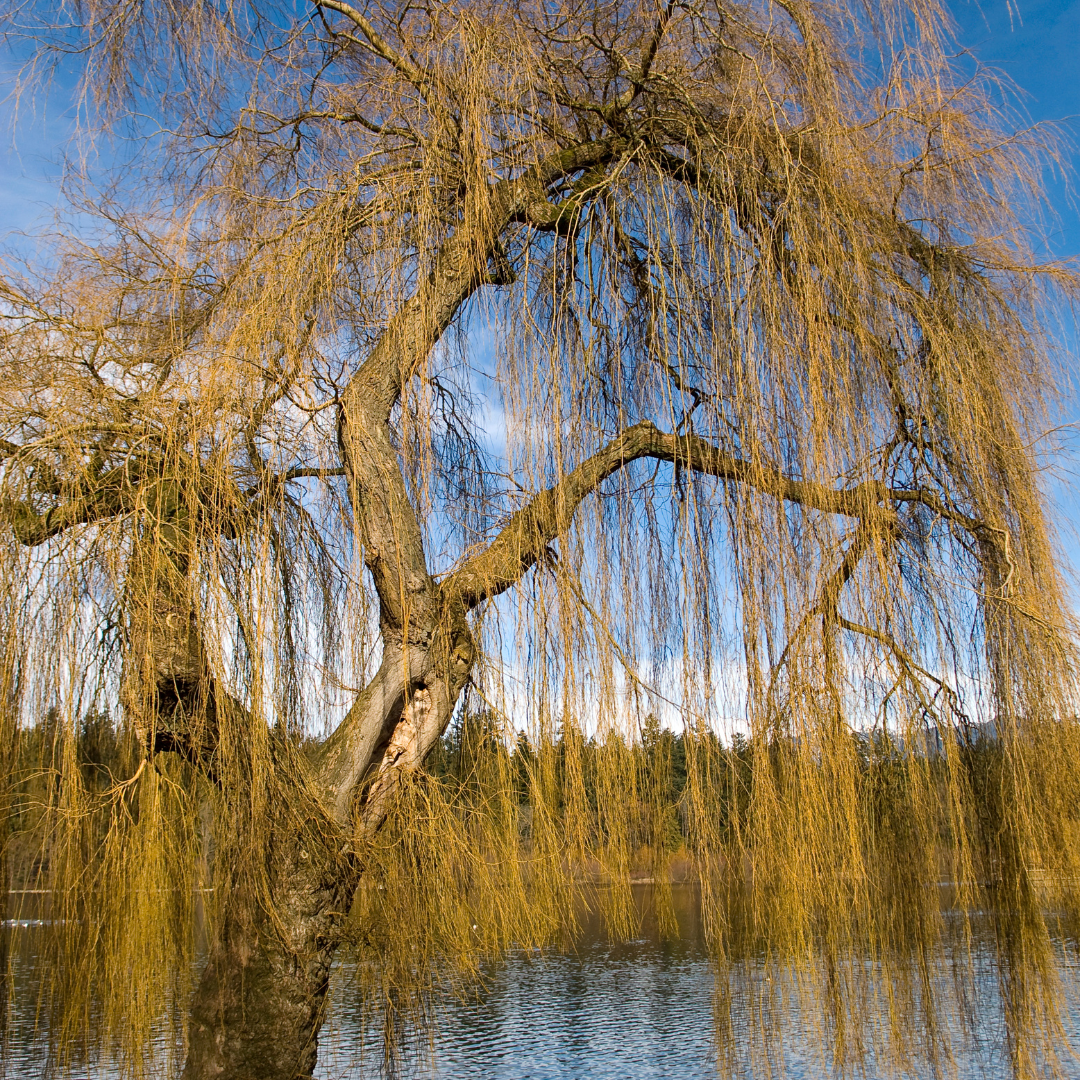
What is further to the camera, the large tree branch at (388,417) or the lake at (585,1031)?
the lake at (585,1031)

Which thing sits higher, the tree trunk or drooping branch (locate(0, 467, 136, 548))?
drooping branch (locate(0, 467, 136, 548))

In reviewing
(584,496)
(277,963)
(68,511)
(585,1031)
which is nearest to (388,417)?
(584,496)

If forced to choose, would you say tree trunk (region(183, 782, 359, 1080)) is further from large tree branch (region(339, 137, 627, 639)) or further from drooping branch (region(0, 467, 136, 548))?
drooping branch (region(0, 467, 136, 548))

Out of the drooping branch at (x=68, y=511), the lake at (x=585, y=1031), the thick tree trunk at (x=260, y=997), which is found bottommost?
the lake at (x=585, y=1031)

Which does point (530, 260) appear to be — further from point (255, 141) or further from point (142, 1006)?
point (142, 1006)

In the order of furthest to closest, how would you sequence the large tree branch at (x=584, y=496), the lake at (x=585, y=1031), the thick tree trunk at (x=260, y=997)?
1. the lake at (x=585, y=1031)
2. the large tree branch at (x=584, y=496)
3. the thick tree trunk at (x=260, y=997)

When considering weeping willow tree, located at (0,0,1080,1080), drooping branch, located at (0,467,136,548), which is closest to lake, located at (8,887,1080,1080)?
weeping willow tree, located at (0,0,1080,1080)

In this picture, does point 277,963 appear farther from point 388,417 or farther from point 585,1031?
point 585,1031

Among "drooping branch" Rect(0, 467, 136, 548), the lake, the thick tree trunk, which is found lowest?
the lake

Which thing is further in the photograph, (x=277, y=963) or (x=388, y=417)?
(x=388, y=417)

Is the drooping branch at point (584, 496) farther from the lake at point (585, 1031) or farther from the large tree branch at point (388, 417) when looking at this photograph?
the lake at point (585, 1031)

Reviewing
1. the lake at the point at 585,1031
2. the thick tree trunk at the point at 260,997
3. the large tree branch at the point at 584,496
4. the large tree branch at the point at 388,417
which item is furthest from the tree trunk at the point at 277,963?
the lake at the point at 585,1031

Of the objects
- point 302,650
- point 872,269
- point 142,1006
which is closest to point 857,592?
point 872,269

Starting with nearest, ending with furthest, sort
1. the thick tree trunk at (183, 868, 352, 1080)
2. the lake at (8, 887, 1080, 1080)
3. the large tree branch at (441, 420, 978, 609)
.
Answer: the thick tree trunk at (183, 868, 352, 1080), the large tree branch at (441, 420, 978, 609), the lake at (8, 887, 1080, 1080)
